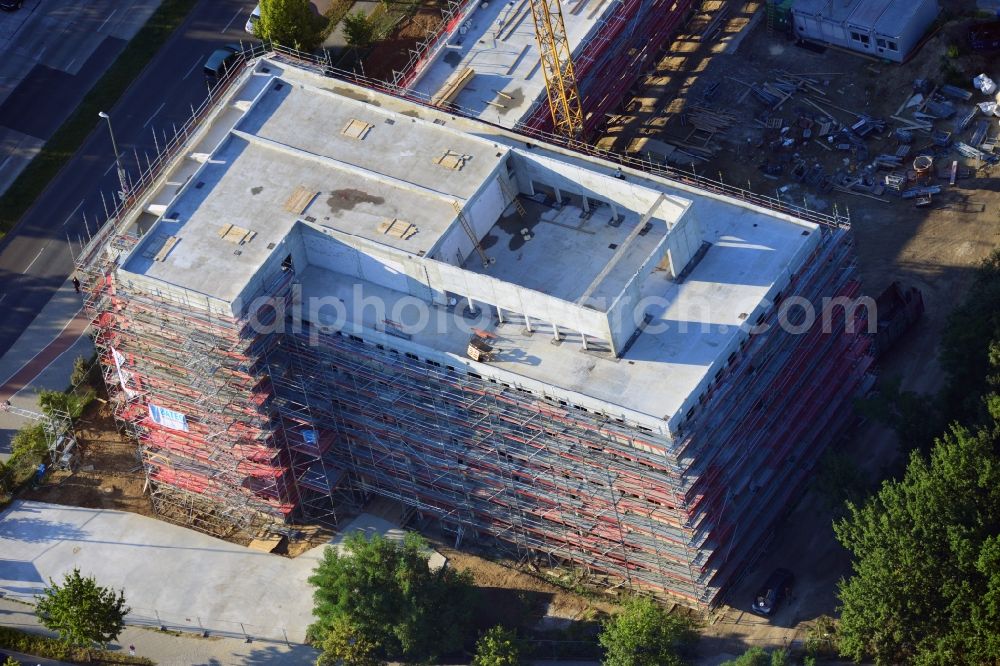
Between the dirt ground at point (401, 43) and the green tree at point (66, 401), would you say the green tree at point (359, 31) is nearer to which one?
the dirt ground at point (401, 43)

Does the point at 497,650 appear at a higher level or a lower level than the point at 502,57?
lower

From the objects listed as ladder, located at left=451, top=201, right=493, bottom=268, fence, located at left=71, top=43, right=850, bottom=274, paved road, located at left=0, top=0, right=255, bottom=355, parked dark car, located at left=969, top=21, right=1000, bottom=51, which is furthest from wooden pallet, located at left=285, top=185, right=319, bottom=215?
parked dark car, located at left=969, top=21, right=1000, bottom=51

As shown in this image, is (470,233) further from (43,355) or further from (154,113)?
(154,113)

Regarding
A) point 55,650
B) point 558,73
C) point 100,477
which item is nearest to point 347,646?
point 55,650

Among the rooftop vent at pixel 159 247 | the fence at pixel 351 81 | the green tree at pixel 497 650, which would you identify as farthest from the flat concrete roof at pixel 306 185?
the green tree at pixel 497 650

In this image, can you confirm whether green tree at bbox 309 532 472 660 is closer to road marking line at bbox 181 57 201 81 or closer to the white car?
road marking line at bbox 181 57 201 81

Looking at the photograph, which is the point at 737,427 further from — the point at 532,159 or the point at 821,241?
the point at 532,159
